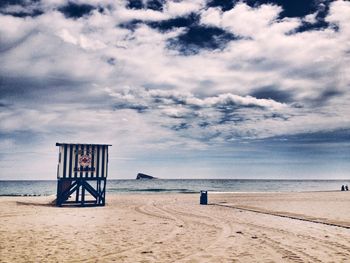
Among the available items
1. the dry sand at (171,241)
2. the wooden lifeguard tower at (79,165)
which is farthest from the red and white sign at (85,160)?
the dry sand at (171,241)

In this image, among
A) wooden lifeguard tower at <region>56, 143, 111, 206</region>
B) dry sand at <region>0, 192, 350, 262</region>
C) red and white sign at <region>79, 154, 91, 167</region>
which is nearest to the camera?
dry sand at <region>0, 192, 350, 262</region>

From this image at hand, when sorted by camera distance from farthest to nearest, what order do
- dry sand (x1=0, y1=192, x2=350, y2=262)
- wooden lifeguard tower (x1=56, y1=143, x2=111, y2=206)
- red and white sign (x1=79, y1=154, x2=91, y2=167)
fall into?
red and white sign (x1=79, y1=154, x2=91, y2=167), wooden lifeguard tower (x1=56, y1=143, x2=111, y2=206), dry sand (x1=0, y1=192, x2=350, y2=262)

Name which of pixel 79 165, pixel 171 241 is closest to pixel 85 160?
pixel 79 165

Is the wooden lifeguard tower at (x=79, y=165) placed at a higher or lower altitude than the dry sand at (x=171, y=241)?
higher

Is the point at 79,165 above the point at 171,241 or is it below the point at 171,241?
above

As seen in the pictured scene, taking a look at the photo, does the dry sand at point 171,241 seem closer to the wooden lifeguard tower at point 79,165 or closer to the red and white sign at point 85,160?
the wooden lifeguard tower at point 79,165

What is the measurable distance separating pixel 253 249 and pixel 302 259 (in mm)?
1451

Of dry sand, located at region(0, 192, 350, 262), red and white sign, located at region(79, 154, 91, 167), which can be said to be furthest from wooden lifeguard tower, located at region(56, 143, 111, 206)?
dry sand, located at region(0, 192, 350, 262)

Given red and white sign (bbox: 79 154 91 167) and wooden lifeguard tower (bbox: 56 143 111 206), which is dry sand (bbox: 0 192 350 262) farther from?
red and white sign (bbox: 79 154 91 167)

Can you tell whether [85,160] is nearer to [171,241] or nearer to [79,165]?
[79,165]

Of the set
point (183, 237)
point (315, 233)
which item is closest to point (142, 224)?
point (183, 237)

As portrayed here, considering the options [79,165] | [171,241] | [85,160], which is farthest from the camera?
[85,160]

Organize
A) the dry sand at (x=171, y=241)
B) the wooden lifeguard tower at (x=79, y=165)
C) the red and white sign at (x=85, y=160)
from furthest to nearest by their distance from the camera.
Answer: the red and white sign at (x=85, y=160)
the wooden lifeguard tower at (x=79, y=165)
the dry sand at (x=171, y=241)

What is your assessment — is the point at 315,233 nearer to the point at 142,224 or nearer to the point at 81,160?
the point at 142,224
